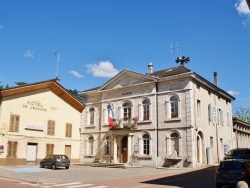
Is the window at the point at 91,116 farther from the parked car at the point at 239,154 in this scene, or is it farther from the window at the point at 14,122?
the parked car at the point at 239,154

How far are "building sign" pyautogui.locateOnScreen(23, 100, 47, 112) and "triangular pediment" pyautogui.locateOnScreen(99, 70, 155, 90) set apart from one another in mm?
7677

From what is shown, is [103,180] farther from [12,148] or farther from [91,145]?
[91,145]

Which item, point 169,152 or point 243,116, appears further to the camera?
point 243,116

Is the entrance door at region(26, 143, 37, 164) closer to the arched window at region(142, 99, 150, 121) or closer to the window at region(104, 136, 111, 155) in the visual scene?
the window at region(104, 136, 111, 155)

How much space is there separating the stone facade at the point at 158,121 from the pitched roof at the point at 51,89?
257 cm

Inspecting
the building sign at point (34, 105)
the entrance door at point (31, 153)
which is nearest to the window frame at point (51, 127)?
the building sign at point (34, 105)

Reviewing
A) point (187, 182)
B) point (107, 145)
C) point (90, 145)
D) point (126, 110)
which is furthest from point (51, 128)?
point (187, 182)

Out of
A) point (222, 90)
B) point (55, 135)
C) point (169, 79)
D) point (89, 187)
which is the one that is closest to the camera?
point (89, 187)

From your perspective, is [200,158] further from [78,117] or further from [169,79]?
[78,117]

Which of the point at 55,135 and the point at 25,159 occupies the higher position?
the point at 55,135

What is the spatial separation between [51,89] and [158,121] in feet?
40.7

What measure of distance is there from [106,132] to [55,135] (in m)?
5.79

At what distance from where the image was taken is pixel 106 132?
113ft


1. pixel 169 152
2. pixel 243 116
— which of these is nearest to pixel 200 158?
pixel 169 152
